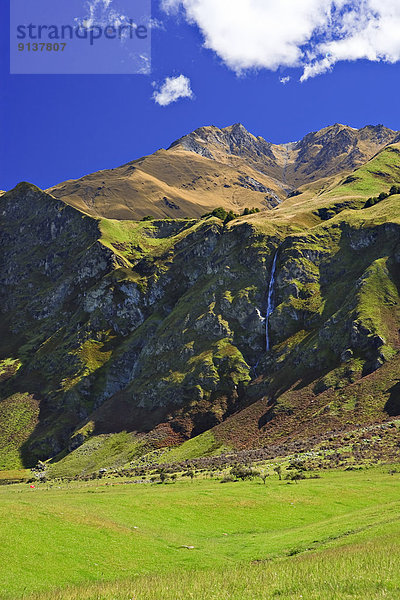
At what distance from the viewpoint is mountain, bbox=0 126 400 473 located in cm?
10831

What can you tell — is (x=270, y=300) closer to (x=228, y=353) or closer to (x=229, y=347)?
(x=229, y=347)

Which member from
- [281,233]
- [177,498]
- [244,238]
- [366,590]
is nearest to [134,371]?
[244,238]

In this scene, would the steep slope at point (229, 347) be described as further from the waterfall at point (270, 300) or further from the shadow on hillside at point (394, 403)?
the waterfall at point (270, 300)

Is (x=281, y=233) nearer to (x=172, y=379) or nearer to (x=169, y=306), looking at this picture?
(x=169, y=306)

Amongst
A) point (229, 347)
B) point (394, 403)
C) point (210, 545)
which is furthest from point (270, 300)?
point (210, 545)

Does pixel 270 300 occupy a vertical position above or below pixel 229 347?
above

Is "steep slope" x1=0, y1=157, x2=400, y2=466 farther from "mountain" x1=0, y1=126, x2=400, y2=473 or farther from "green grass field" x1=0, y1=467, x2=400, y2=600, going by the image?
"green grass field" x1=0, y1=467, x2=400, y2=600

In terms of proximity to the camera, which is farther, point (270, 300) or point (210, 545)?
point (270, 300)

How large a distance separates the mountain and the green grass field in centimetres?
5091

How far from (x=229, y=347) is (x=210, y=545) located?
353 ft

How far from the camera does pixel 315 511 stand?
41562 mm

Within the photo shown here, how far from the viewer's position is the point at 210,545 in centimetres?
3197

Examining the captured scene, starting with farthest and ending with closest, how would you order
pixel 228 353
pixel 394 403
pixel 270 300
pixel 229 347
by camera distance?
1. pixel 270 300
2. pixel 229 347
3. pixel 228 353
4. pixel 394 403

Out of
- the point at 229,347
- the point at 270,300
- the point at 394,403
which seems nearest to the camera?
the point at 394,403
